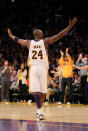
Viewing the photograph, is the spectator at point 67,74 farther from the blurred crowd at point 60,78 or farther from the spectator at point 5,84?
the spectator at point 5,84

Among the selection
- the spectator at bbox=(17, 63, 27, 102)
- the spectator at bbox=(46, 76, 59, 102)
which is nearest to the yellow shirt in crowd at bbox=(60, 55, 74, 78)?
the spectator at bbox=(46, 76, 59, 102)

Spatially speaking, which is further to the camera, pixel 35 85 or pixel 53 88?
pixel 53 88

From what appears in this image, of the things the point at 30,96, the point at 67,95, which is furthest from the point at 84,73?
the point at 30,96

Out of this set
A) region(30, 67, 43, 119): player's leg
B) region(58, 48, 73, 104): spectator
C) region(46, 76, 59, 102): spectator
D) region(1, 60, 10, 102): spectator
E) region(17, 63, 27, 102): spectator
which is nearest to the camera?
region(30, 67, 43, 119): player's leg

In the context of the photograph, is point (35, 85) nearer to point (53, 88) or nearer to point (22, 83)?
point (53, 88)

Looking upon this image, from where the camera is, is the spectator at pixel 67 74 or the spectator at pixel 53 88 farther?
the spectator at pixel 53 88

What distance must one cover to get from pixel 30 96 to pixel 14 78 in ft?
5.38

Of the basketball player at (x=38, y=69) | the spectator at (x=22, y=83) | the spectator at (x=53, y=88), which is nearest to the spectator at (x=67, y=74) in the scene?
the spectator at (x=53, y=88)

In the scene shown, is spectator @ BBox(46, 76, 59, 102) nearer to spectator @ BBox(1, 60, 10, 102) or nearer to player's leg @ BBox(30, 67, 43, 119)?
spectator @ BBox(1, 60, 10, 102)

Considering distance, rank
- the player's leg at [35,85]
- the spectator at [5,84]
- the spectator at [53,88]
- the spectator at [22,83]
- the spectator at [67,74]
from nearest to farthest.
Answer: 1. the player's leg at [35,85]
2. the spectator at [67,74]
3. the spectator at [53,88]
4. the spectator at [22,83]
5. the spectator at [5,84]

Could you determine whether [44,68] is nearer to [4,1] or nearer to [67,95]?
[67,95]

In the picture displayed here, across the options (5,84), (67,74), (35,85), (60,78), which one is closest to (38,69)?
(35,85)

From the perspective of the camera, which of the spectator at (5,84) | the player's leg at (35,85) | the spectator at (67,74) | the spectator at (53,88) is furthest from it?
the spectator at (5,84)

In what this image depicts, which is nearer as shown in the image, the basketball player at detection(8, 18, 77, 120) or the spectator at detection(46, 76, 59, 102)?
the basketball player at detection(8, 18, 77, 120)
